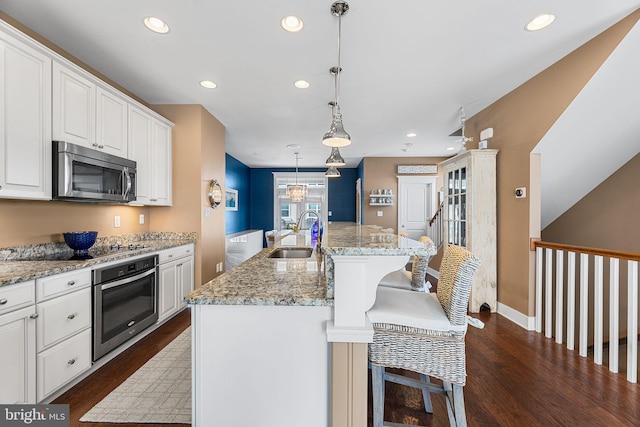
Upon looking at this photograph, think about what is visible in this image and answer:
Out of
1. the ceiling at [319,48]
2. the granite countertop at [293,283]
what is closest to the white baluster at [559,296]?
the ceiling at [319,48]

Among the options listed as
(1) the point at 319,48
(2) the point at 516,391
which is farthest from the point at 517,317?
(1) the point at 319,48

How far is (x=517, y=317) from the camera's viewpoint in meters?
2.90

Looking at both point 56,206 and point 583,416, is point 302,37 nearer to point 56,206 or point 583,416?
point 56,206

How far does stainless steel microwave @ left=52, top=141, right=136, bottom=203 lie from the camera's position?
6.46 feet

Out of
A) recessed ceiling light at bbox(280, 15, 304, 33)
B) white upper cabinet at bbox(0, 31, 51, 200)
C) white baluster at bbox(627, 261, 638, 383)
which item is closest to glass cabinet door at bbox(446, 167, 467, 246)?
white baluster at bbox(627, 261, 638, 383)

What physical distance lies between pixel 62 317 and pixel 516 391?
119 inches

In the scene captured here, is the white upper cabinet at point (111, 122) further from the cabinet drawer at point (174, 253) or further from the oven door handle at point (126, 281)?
the oven door handle at point (126, 281)

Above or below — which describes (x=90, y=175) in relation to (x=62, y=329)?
above

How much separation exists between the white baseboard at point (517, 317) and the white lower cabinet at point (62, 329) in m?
3.91

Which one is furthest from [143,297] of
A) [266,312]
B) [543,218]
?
[543,218]

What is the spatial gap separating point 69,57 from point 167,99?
955 mm

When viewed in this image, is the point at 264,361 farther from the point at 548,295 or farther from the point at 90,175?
the point at 548,295

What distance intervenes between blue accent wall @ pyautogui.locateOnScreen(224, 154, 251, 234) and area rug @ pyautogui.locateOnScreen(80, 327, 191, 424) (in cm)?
408

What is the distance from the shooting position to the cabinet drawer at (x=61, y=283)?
158 centimetres
